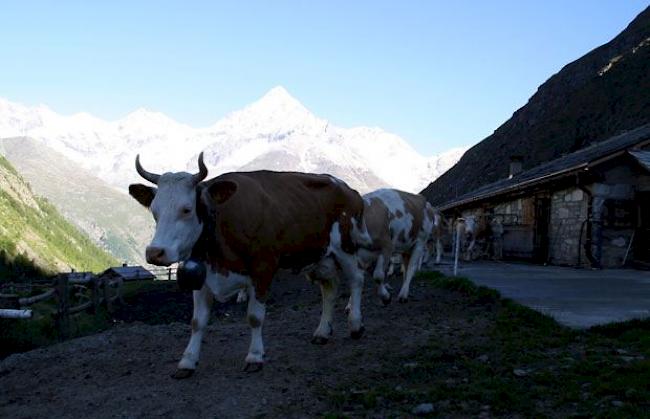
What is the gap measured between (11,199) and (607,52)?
5513 inches

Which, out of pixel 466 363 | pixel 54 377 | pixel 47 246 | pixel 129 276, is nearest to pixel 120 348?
pixel 54 377

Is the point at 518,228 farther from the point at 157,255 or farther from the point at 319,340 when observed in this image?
the point at 157,255

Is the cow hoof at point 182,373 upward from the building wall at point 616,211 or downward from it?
downward

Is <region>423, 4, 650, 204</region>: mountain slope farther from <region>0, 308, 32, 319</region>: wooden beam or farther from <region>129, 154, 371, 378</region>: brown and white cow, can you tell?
<region>0, 308, 32, 319</region>: wooden beam

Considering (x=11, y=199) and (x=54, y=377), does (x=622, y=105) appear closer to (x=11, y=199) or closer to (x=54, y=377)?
(x=54, y=377)

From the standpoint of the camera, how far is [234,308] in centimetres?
1938

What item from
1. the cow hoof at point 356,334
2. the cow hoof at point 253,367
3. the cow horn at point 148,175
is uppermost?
the cow horn at point 148,175

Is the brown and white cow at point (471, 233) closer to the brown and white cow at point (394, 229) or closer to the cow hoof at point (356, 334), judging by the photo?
the brown and white cow at point (394, 229)

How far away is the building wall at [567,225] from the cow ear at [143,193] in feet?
52.2

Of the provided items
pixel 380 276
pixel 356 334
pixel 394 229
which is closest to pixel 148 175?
pixel 356 334

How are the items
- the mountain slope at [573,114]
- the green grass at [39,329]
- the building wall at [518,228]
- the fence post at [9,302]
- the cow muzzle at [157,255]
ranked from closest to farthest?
the cow muzzle at [157,255] → the fence post at [9,302] → the green grass at [39,329] → the building wall at [518,228] → the mountain slope at [573,114]

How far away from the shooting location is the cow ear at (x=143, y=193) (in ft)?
21.1

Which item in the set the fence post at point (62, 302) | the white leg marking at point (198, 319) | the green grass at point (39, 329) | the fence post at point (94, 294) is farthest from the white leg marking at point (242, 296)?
the white leg marking at point (198, 319)

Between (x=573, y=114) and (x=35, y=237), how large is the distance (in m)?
122
